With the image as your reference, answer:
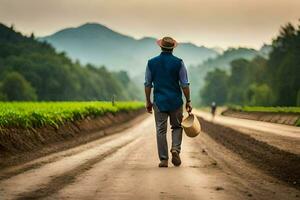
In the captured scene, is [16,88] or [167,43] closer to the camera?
[167,43]

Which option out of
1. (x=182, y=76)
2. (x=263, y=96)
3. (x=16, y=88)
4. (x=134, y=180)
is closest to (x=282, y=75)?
(x=263, y=96)

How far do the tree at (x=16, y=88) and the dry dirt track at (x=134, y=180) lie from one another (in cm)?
12190

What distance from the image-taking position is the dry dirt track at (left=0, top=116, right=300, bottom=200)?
25.2ft

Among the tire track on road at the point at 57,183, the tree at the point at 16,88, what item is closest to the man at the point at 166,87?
the tire track on road at the point at 57,183

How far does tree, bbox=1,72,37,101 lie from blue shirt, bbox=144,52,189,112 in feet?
402

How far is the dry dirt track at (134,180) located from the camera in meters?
7.69

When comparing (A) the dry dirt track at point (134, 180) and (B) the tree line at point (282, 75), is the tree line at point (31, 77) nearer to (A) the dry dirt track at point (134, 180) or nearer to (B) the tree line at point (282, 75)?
(B) the tree line at point (282, 75)

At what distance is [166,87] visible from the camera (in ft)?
39.5

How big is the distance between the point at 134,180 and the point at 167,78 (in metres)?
3.43

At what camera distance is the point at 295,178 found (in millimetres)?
10516

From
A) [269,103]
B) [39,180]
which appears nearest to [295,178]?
[39,180]

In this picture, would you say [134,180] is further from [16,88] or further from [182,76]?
Result: [16,88]

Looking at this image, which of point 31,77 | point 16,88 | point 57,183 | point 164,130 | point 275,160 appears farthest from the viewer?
point 31,77

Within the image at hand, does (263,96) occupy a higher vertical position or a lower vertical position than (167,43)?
higher
